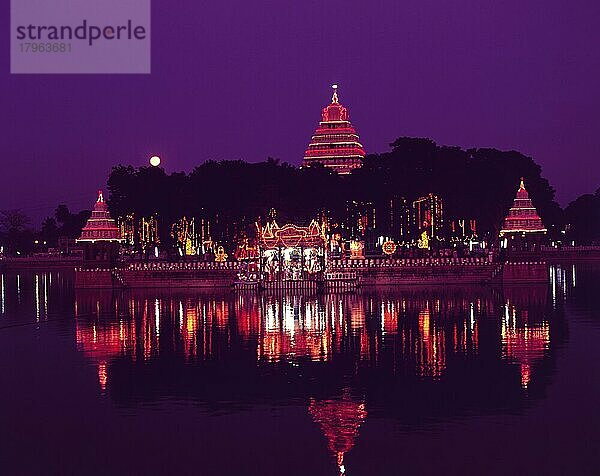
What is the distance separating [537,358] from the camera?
2964 centimetres

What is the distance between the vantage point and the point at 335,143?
10788 cm

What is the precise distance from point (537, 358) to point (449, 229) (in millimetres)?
50672

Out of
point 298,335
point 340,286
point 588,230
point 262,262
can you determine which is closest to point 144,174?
point 262,262

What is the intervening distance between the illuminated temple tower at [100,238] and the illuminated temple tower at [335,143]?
38957mm

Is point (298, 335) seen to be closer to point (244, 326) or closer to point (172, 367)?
point (244, 326)

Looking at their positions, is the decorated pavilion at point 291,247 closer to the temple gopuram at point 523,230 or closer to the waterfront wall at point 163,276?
the waterfront wall at point 163,276

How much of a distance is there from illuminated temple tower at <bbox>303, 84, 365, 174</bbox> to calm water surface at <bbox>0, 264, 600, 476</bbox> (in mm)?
61681

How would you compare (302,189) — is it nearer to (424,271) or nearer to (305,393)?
(424,271)

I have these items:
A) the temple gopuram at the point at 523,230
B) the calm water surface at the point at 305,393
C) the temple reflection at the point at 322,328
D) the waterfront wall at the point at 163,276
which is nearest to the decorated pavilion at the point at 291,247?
the waterfront wall at the point at 163,276

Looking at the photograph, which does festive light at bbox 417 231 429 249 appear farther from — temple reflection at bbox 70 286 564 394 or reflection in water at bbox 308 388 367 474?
reflection in water at bbox 308 388 367 474

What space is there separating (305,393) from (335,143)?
84528mm

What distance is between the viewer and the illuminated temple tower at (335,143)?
346 feet

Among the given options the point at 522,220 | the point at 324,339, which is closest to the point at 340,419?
the point at 324,339

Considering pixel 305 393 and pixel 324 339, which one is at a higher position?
pixel 324 339
